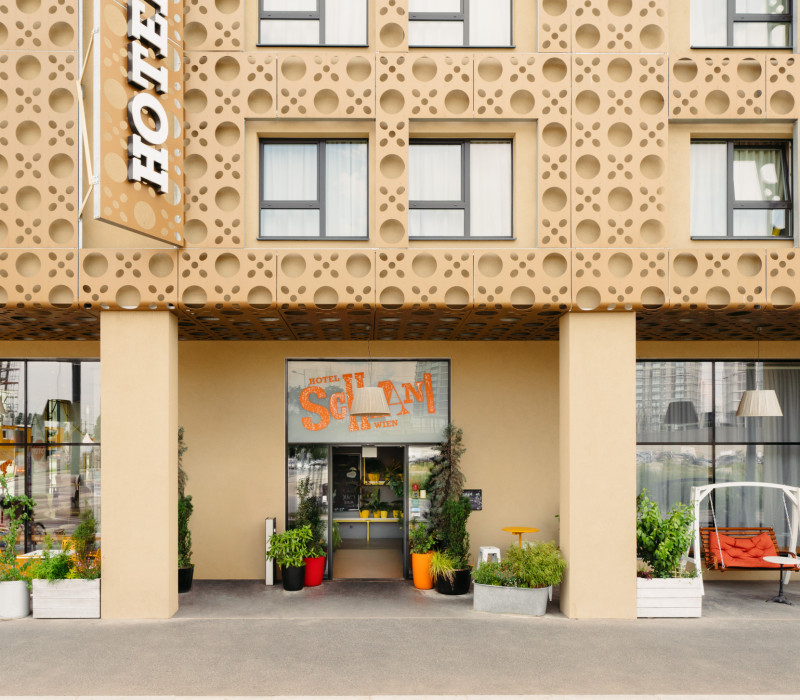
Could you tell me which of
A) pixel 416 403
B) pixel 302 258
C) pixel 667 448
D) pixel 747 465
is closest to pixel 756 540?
pixel 747 465

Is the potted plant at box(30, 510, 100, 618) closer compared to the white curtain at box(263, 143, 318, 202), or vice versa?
the potted plant at box(30, 510, 100, 618)

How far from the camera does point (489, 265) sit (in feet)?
29.3

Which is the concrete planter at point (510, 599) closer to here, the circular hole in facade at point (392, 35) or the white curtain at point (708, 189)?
the white curtain at point (708, 189)

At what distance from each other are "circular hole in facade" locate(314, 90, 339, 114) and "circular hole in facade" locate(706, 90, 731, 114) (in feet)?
17.9

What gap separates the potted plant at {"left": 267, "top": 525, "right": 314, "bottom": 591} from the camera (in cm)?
1048

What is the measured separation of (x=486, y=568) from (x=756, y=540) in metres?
5.33

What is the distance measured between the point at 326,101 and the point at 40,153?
13.5ft

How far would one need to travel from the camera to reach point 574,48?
29.6 feet

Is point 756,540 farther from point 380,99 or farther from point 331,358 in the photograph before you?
point 380,99

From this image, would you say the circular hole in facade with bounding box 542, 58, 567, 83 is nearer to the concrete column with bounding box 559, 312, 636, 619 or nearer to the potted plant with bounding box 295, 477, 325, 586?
the concrete column with bounding box 559, 312, 636, 619

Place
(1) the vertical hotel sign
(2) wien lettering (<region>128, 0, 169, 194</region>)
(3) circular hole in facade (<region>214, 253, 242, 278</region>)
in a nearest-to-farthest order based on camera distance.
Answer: (1) the vertical hotel sign < (2) wien lettering (<region>128, 0, 169, 194</region>) < (3) circular hole in facade (<region>214, 253, 242, 278</region>)

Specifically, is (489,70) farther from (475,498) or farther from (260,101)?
(475,498)

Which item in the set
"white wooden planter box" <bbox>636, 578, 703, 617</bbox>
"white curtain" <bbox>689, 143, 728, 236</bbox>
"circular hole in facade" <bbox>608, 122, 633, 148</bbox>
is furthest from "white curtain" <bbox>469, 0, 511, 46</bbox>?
"white wooden planter box" <bbox>636, 578, 703, 617</bbox>

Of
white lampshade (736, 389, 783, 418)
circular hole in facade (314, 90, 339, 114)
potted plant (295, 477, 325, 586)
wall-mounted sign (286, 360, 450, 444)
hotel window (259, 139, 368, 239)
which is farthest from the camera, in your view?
wall-mounted sign (286, 360, 450, 444)
